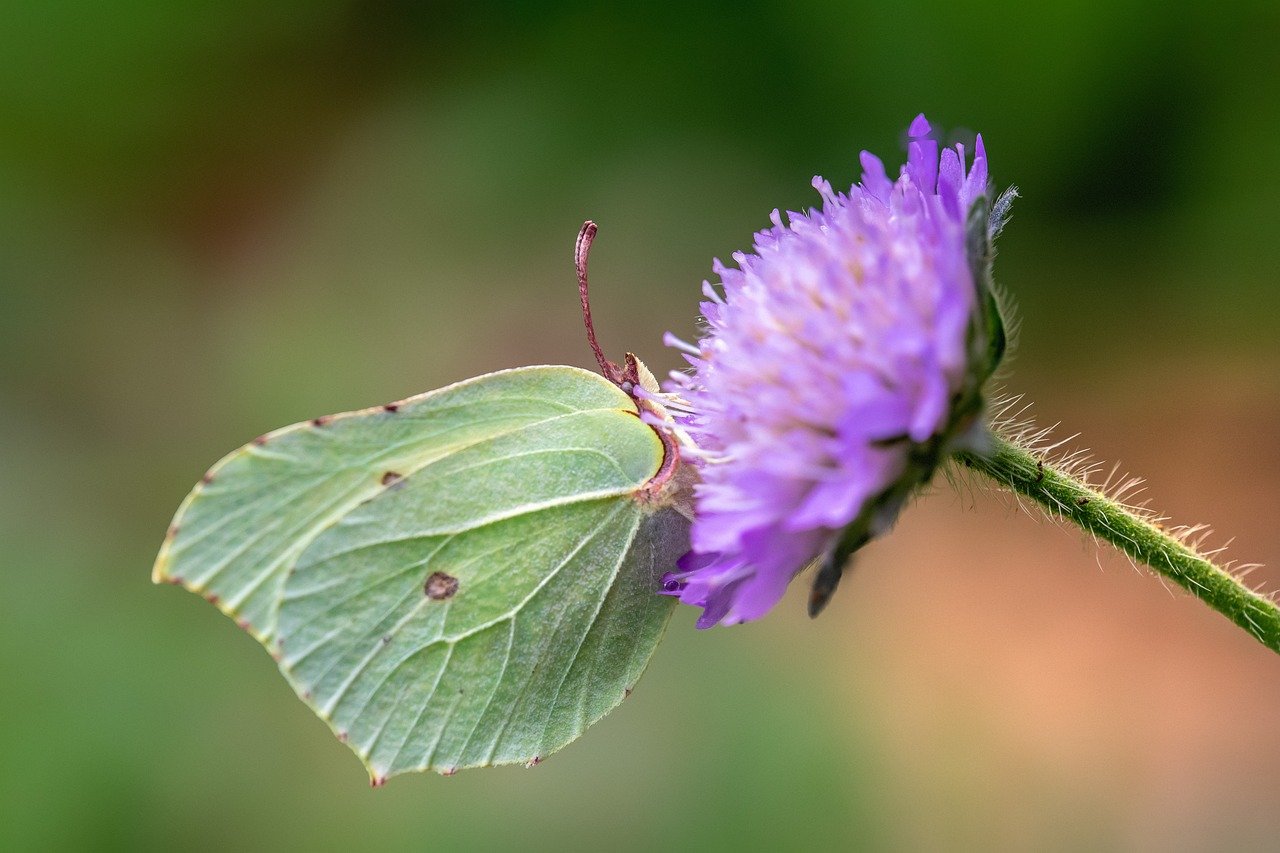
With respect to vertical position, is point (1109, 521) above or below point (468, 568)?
above

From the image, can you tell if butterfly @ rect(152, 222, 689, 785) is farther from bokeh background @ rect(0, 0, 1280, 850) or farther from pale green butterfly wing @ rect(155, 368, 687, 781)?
bokeh background @ rect(0, 0, 1280, 850)

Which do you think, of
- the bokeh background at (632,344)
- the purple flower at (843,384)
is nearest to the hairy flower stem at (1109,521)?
the purple flower at (843,384)

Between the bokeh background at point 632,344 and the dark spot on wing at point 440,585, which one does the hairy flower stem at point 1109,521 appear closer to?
the dark spot on wing at point 440,585

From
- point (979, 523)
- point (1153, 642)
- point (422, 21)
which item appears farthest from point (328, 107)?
point (1153, 642)

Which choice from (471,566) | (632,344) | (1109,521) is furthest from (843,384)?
(632,344)

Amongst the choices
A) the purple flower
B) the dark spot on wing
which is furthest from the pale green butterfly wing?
the purple flower

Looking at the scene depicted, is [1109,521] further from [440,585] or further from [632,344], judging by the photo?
[632,344]
